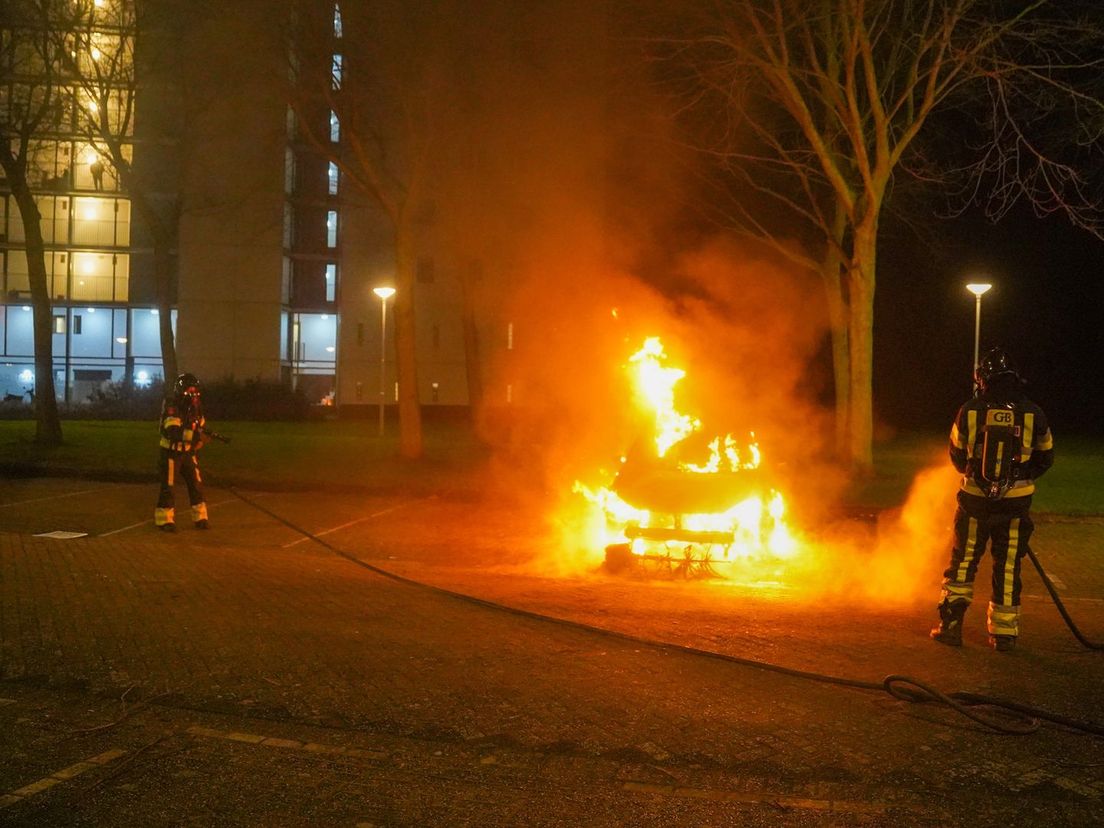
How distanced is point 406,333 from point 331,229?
29.2 metres

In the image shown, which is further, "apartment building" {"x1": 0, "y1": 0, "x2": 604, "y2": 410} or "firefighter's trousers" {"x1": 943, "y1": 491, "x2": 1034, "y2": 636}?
"apartment building" {"x1": 0, "y1": 0, "x2": 604, "y2": 410}

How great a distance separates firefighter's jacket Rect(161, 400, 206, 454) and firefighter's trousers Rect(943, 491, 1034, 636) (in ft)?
27.5

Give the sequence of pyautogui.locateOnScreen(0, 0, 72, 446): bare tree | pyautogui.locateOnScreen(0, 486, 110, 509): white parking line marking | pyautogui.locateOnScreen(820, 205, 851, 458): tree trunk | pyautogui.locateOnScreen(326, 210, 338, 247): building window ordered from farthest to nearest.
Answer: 1. pyautogui.locateOnScreen(326, 210, 338, 247): building window
2. pyautogui.locateOnScreen(0, 0, 72, 446): bare tree
3. pyautogui.locateOnScreen(820, 205, 851, 458): tree trunk
4. pyautogui.locateOnScreen(0, 486, 110, 509): white parking line marking

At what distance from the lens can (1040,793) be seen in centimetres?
454

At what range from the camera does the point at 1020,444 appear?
6.77 m

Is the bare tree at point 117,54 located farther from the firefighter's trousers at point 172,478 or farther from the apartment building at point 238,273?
the firefighter's trousers at point 172,478

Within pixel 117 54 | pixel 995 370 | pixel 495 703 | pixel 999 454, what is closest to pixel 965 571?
pixel 999 454

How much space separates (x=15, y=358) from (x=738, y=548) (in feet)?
152

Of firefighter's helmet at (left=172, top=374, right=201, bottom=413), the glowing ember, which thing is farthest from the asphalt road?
firefighter's helmet at (left=172, top=374, right=201, bottom=413)

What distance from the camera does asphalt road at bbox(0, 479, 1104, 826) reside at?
4438mm

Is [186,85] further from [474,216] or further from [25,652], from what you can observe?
[25,652]

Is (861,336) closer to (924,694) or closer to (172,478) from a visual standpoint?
(172,478)

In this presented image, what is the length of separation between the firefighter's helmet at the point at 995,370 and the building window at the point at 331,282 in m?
42.8

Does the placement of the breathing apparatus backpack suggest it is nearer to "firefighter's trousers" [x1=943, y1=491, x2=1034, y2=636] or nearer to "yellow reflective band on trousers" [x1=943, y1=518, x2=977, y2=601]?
"firefighter's trousers" [x1=943, y1=491, x2=1034, y2=636]
